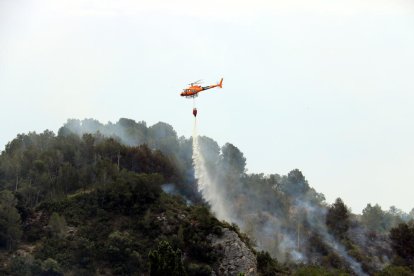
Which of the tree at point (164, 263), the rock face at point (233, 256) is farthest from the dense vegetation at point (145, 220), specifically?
the rock face at point (233, 256)

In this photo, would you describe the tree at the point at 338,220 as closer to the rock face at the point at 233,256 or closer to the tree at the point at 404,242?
the tree at the point at 404,242

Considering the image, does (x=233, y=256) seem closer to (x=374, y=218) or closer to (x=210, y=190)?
(x=210, y=190)

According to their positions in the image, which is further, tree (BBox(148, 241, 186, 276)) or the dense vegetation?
the dense vegetation

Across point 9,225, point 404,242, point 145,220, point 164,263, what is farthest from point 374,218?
point 164,263

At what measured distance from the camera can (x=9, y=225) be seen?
104 m

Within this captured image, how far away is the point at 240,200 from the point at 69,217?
54568 millimetres

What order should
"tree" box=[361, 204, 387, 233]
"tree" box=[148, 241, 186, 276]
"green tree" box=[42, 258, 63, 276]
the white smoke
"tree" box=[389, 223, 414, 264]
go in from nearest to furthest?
"tree" box=[148, 241, 186, 276] < "green tree" box=[42, 258, 63, 276] < "tree" box=[389, 223, 414, 264] < the white smoke < "tree" box=[361, 204, 387, 233]

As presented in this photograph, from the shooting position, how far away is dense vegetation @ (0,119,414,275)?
10081cm

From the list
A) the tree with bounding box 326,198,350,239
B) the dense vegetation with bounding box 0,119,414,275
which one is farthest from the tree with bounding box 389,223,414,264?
the tree with bounding box 326,198,350,239

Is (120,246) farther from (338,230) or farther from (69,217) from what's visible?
(338,230)

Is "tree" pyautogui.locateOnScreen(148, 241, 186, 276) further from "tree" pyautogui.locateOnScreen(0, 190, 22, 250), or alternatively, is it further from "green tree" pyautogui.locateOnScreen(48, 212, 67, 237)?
"tree" pyautogui.locateOnScreen(0, 190, 22, 250)

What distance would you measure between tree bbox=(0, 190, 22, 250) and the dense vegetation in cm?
14

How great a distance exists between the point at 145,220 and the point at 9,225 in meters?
19.7

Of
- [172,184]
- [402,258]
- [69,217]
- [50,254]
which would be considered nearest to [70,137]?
[172,184]
